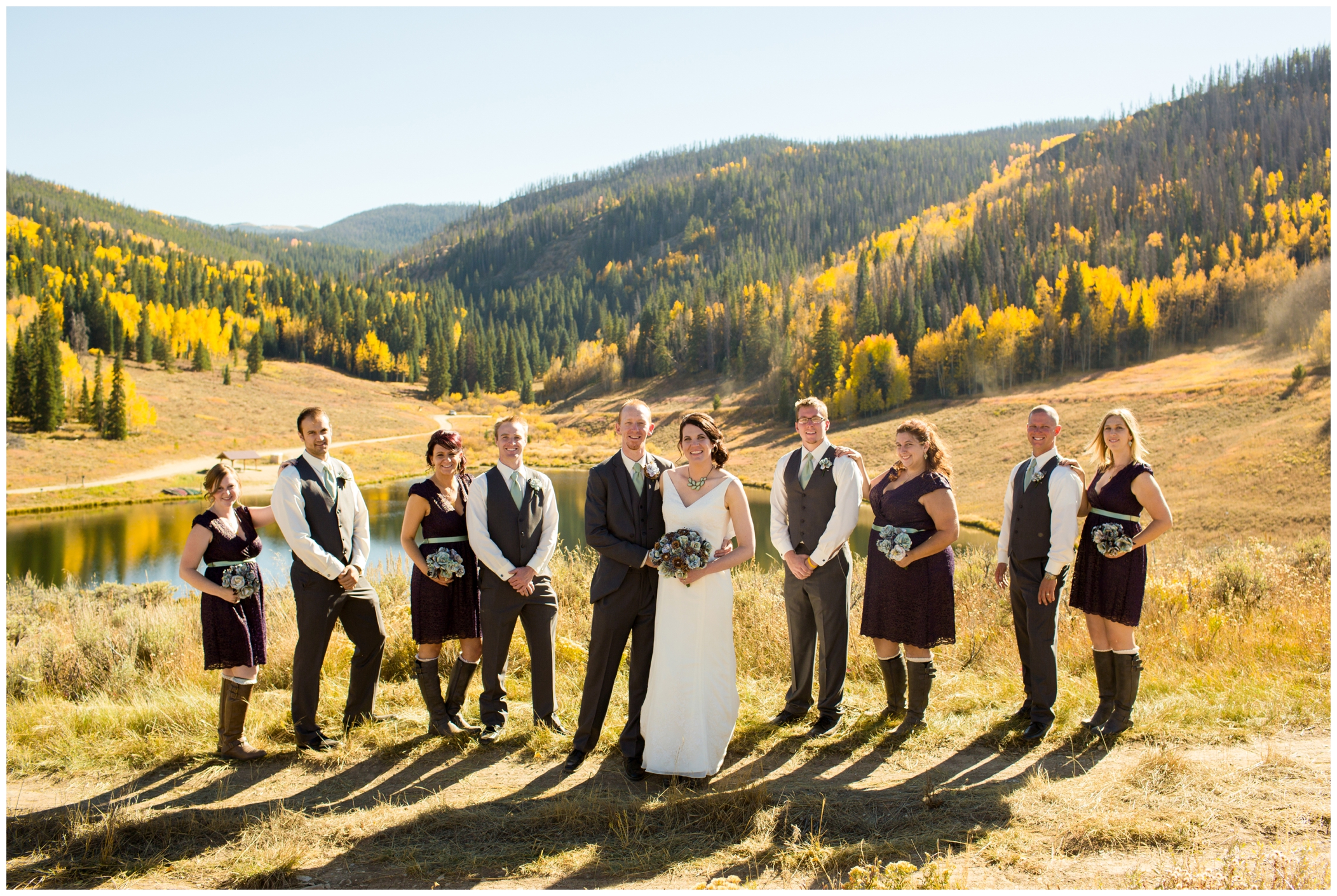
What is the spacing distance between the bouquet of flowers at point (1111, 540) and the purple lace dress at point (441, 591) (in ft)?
14.4

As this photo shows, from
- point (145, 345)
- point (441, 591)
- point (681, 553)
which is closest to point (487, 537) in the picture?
point (441, 591)

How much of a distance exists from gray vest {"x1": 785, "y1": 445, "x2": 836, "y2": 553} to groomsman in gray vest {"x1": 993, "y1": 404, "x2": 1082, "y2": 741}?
1213 mm

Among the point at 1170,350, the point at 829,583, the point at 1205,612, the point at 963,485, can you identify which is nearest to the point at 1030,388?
the point at 1170,350

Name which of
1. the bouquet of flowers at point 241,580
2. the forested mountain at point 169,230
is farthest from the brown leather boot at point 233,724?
the forested mountain at point 169,230

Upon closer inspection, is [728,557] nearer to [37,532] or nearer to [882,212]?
[37,532]

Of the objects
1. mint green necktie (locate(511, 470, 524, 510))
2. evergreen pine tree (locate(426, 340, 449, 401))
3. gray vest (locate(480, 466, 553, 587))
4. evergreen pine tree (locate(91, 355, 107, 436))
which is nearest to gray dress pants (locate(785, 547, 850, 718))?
gray vest (locate(480, 466, 553, 587))

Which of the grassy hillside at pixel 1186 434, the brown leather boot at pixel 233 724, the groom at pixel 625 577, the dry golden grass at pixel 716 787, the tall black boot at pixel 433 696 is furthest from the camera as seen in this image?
the grassy hillside at pixel 1186 434

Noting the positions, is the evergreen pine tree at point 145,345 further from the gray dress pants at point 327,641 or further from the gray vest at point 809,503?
the gray vest at point 809,503

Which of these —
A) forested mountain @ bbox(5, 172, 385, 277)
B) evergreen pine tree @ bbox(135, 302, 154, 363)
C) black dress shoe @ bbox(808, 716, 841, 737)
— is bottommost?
black dress shoe @ bbox(808, 716, 841, 737)

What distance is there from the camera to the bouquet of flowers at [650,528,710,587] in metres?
4.71

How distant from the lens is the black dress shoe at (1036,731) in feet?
17.3

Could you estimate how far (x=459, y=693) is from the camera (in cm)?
579

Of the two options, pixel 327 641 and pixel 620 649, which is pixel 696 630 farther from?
pixel 327 641

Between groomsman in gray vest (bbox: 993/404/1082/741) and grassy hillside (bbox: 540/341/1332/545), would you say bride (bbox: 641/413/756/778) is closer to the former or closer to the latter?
groomsman in gray vest (bbox: 993/404/1082/741)
